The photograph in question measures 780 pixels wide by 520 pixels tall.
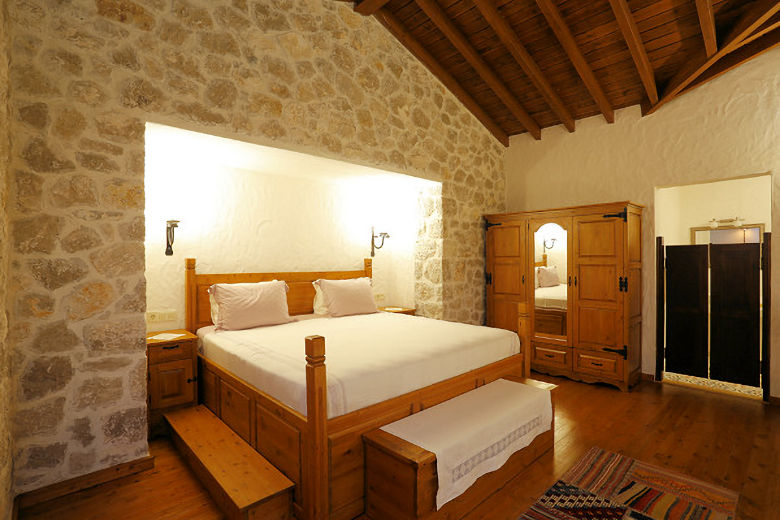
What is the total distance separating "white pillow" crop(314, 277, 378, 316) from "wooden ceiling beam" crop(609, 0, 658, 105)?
3137 millimetres

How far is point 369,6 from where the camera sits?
134 inches

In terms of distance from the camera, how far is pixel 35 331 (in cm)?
200

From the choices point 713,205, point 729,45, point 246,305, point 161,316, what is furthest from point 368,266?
point 713,205

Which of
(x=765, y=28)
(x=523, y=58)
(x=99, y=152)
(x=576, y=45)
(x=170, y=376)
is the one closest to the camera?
(x=99, y=152)

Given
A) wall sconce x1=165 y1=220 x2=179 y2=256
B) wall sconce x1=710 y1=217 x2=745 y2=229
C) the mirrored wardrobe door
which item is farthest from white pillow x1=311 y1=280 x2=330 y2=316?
wall sconce x1=710 y1=217 x2=745 y2=229

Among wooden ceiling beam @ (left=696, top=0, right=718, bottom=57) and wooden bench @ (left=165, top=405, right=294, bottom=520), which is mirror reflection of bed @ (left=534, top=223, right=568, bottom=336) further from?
wooden bench @ (left=165, top=405, right=294, bottom=520)

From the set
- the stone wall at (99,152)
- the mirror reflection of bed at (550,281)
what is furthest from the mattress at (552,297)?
the stone wall at (99,152)

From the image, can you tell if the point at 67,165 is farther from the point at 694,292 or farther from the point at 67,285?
the point at 694,292

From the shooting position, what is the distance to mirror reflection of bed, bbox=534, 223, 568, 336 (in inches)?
167

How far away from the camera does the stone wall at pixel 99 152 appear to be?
198cm

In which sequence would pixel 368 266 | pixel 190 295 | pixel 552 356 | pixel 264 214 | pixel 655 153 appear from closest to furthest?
1. pixel 190 295
2. pixel 264 214
3. pixel 655 153
4. pixel 552 356
5. pixel 368 266

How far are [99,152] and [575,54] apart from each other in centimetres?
370

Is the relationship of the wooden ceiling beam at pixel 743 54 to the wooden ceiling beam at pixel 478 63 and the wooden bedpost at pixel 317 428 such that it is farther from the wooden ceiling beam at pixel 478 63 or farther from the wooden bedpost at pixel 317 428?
the wooden bedpost at pixel 317 428

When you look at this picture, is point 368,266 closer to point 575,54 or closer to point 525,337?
point 525,337
